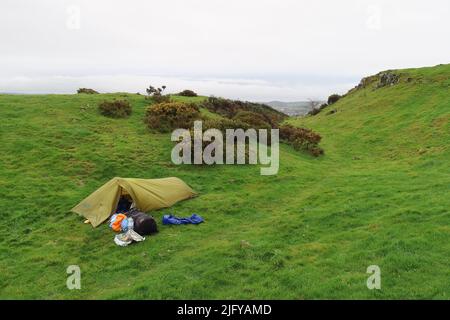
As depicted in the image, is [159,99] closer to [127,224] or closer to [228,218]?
[228,218]

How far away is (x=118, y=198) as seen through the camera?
19500mm

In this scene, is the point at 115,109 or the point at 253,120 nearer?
the point at 115,109

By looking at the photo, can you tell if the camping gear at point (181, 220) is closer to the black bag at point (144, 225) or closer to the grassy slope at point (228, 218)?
the grassy slope at point (228, 218)

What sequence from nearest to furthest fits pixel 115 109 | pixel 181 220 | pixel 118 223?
pixel 118 223 → pixel 181 220 → pixel 115 109

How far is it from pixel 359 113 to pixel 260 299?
42.7 meters

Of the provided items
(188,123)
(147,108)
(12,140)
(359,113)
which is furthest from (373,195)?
(359,113)

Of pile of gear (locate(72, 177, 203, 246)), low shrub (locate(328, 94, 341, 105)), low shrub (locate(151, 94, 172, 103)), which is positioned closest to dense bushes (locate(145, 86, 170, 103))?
low shrub (locate(151, 94, 172, 103))

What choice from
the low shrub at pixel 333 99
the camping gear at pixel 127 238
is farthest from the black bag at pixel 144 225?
the low shrub at pixel 333 99

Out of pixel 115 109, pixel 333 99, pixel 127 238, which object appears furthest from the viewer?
pixel 333 99

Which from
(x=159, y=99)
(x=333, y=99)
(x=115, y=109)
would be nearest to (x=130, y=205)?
(x=115, y=109)

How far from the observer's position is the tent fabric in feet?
63.0

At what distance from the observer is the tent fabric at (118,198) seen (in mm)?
19188

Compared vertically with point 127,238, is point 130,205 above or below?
above

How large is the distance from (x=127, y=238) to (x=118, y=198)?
3399 millimetres
